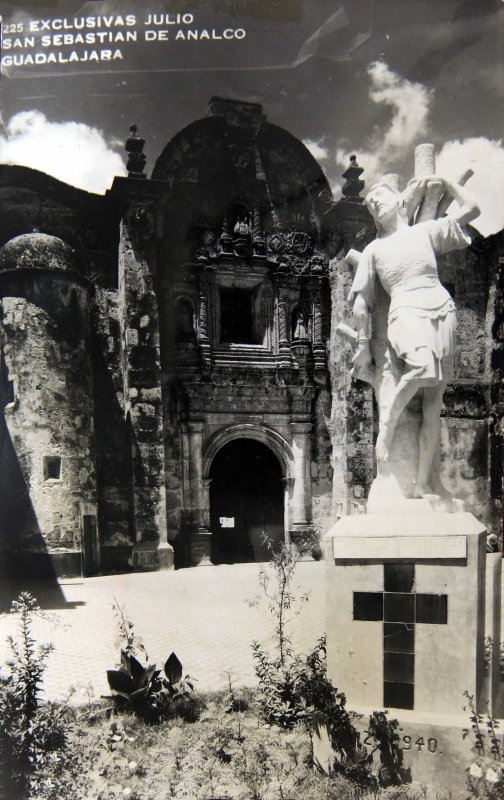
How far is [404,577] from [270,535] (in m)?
8.54

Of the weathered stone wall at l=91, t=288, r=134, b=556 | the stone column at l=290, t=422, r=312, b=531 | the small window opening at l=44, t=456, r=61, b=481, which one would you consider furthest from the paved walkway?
the stone column at l=290, t=422, r=312, b=531

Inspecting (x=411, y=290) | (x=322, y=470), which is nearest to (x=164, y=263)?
(x=322, y=470)

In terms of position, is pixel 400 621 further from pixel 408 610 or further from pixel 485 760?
pixel 485 760

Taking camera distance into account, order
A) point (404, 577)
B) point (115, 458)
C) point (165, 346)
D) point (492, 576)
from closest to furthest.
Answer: point (404, 577) < point (492, 576) < point (115, 458) < point (165, 346)

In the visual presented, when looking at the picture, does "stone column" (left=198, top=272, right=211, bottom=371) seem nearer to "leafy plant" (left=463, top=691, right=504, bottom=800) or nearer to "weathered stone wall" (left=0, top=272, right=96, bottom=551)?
"weathered stone wall" (left=0, top=272, right=96, bottom=551)

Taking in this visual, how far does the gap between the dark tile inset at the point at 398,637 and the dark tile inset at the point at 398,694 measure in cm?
18

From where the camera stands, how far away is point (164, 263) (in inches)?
450

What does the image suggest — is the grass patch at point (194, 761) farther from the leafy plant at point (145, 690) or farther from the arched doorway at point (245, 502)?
the arched doorway at point (245, 502)

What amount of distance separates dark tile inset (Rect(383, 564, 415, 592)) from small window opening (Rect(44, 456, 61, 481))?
24.6 feet

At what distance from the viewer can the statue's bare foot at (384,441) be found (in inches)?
146

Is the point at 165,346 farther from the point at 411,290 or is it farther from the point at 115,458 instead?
the point at 411,290

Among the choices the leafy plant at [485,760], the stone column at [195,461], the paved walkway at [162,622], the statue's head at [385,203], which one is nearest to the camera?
the leafy plant at [485,760]

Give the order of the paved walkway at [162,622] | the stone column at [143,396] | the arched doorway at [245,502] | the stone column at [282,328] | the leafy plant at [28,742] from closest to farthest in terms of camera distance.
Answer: the leafy plant at [28,742] → the paved walkway at [162,622] → the stone column at [143,396] → the arched doorway at [245,502] → the stone column at [282,328]

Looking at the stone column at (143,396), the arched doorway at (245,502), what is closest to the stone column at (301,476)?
the arched doorway at (245,502)
